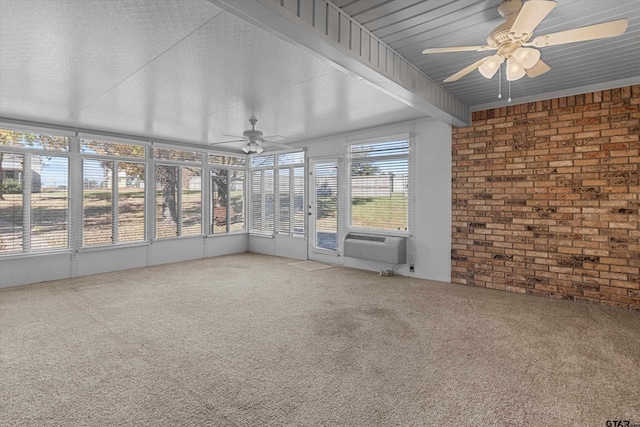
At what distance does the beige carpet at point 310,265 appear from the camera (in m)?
6.36

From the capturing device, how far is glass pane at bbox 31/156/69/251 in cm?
539

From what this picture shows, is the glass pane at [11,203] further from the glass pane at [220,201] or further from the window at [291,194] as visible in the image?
the window at [291,194]

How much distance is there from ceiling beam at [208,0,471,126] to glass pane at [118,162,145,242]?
5081 mm

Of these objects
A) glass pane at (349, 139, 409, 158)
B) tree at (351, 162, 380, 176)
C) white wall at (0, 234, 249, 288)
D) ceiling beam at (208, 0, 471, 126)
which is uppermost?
ceiling beam at (208, 0, 471, 126)

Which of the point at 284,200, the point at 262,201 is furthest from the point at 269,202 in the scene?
the point at 284,200

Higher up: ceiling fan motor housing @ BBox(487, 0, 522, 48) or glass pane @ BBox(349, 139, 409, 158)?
ceiling fan motor housing @ BBox(487, 0, 522, 48)

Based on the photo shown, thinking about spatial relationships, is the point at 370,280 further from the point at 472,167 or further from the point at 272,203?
the point at 272,203

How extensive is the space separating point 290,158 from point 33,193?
4474mm

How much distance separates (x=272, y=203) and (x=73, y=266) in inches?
153

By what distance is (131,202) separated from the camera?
6.44m

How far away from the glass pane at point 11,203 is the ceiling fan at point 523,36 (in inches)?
235

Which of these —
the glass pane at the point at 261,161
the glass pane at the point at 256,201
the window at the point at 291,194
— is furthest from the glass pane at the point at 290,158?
the glass pane at the point at 256,201

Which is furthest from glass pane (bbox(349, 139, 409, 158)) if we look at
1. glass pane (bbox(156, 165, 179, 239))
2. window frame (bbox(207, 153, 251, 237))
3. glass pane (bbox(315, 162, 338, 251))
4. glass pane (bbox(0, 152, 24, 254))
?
glass pane (bbox(0, 152, 24, 254))

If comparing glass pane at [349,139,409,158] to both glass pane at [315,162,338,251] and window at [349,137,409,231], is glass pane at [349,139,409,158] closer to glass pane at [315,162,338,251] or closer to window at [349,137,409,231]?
window at [349,137,409,231]
